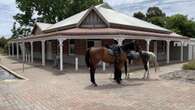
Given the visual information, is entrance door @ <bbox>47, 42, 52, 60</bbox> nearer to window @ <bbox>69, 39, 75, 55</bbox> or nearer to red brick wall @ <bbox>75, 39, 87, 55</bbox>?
window @ <bbox>69, 39, 75, 55</bbox>

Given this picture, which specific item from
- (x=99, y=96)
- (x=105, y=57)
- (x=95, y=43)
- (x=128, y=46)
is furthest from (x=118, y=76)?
(x=95, y=43)

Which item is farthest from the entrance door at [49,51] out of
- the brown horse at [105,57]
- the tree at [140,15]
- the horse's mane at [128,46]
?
the tree at [140,15]

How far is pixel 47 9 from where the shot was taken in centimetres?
5103

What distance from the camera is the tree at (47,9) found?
50469 mm

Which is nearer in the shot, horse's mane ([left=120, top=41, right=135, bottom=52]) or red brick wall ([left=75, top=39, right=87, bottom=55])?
horse's mane ([left=120, top=41, right=135, bottom=52])

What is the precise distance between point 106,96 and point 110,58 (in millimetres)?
3609

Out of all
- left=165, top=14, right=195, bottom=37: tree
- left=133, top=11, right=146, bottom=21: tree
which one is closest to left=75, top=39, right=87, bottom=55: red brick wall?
left=165, top=14, right=195, bottom=37: tree

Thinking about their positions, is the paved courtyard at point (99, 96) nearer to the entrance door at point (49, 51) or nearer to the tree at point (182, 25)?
the entrance door at point (49, 51)

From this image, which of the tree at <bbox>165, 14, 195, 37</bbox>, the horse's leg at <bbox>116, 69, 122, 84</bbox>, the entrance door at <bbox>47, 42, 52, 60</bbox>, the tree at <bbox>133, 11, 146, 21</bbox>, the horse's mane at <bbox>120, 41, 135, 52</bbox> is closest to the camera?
the horse's leg at <bbox>116, 69, 122, 84</bbox>

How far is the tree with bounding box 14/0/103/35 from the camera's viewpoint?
50469 millimetres

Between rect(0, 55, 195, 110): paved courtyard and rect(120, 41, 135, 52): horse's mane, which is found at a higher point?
rect(120, 41, 135, 52): horse's mane

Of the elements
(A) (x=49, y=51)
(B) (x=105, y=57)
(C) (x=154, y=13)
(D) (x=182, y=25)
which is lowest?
(A) (x=49, y=51)

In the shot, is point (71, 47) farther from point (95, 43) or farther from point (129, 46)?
point (129, 46)

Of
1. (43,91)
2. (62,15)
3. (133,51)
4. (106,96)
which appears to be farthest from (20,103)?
(62,15)
